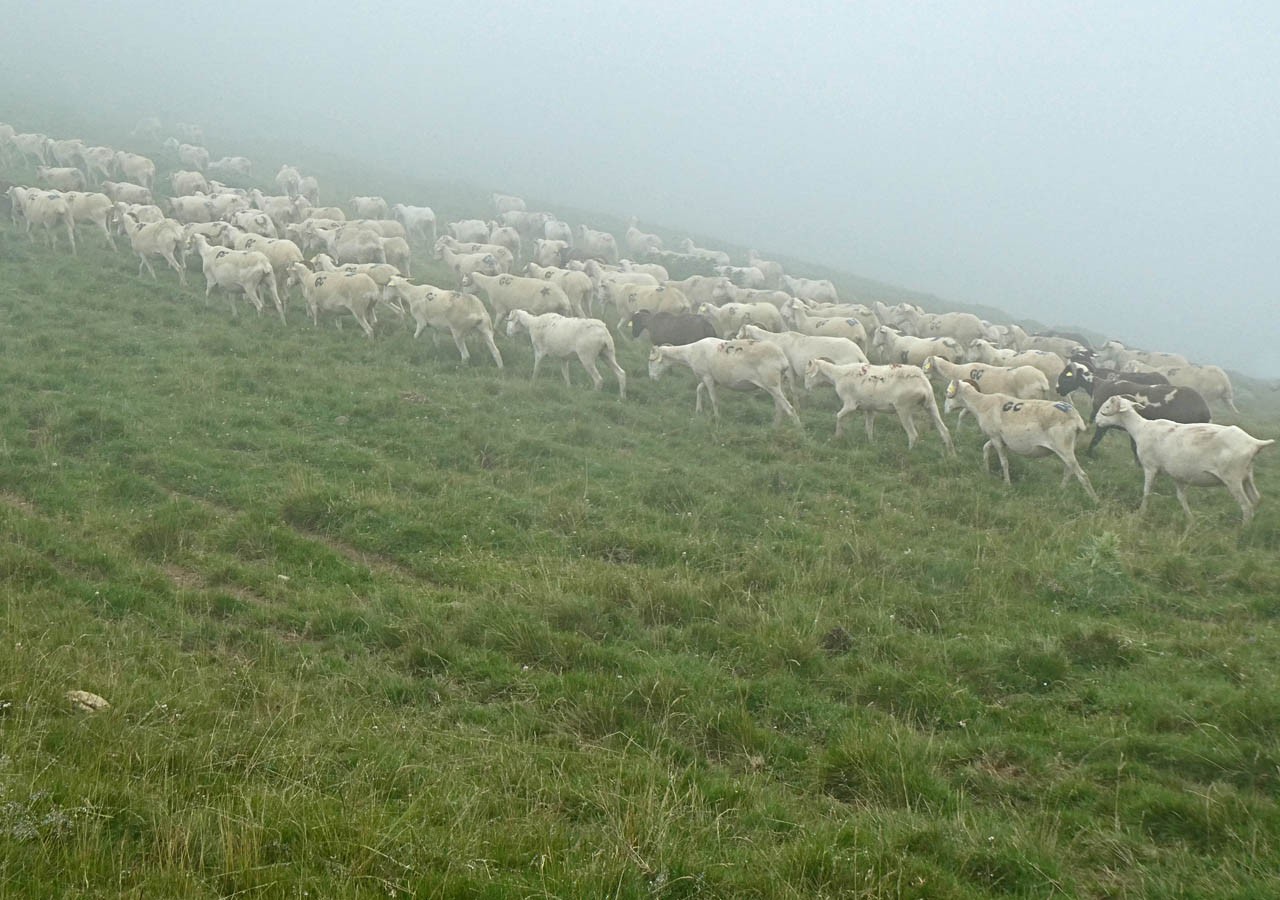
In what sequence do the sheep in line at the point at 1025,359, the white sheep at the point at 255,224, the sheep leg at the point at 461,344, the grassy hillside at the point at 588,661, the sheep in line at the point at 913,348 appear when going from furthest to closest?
the white sheep at the point at 255,224 → the sheep in line at the point at 913,348 → the sheep in line at the point at 1025,359 → the sheep leg at the point at 461,344 → the grassy hillside at the point at 588,661

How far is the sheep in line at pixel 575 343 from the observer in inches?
755

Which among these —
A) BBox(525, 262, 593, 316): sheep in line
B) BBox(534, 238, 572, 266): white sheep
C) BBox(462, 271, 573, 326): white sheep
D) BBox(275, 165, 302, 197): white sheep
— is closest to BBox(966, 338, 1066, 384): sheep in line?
BBox(525, 262, 593, 316): sheep in line

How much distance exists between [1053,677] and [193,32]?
16837 centimetres

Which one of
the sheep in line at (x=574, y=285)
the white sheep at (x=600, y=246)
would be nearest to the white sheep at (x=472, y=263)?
the sheep in line at (x=574, y=285)

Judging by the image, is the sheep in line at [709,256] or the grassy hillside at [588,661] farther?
the sheep in line at [709,256]

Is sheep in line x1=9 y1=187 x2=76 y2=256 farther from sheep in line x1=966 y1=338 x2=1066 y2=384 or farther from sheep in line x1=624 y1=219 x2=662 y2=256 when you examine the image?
sheep in line x1=624 y1=219 x2=662 y2=256

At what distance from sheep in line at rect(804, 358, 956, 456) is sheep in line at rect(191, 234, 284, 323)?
12845 mm

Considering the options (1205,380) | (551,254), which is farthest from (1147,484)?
(551,254)

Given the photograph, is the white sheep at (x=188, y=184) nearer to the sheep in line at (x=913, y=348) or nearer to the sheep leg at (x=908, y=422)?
the sheep in line at (x=913, y=348)

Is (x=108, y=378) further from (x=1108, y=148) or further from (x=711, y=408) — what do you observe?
(x=1108, y=148)

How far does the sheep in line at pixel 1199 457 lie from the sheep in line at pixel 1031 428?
36.7 inches

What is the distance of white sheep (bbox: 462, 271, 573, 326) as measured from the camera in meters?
22.7

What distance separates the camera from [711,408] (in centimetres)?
1888

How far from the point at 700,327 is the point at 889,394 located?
21.6 ft
